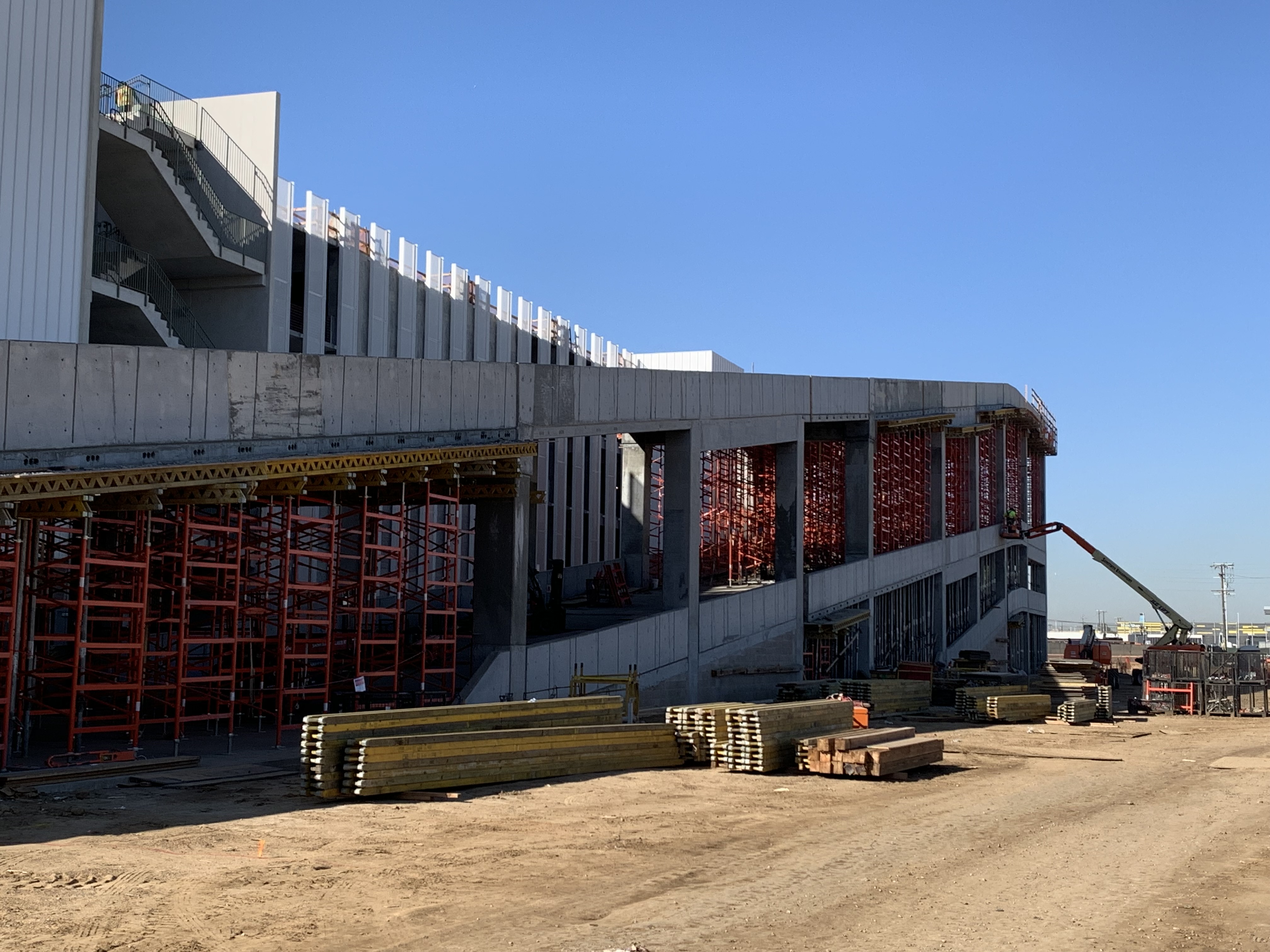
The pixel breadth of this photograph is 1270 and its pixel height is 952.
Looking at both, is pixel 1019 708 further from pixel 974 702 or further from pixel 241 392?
pixel 241 392

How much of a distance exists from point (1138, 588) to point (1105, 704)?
21.4m

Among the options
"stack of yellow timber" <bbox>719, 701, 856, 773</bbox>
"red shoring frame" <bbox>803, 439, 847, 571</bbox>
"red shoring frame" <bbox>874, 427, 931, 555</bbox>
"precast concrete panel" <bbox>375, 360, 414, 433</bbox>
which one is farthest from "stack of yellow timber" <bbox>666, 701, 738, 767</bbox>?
"red shoring frame" <bbox>874, 427, 931, 555</bbox>

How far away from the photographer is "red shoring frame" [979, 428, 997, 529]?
210 ft

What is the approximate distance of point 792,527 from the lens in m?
38.8

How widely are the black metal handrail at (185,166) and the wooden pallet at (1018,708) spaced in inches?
917

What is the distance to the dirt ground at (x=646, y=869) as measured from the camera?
10281mm

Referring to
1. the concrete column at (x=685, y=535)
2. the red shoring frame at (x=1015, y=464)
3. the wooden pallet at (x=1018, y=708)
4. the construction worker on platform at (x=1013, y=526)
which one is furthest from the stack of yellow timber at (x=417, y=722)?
the red shoring frame at (x=1015, y=464)

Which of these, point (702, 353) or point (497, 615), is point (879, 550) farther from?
point (497, 615)

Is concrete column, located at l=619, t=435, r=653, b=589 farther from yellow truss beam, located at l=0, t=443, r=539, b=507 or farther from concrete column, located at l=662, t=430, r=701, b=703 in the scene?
→ yellow truss beam, located at l=0, t=443, r=539, b=507

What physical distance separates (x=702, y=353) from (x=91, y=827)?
→ 168 feet

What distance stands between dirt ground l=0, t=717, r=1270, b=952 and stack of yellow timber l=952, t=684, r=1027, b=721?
42.6 feet

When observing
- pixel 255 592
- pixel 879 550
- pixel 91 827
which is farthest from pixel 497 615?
pixel 879 550

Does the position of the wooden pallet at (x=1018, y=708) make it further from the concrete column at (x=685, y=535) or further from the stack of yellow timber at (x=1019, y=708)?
the concrete column at (x=685, y=535)

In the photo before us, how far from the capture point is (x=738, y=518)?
45.2 m
